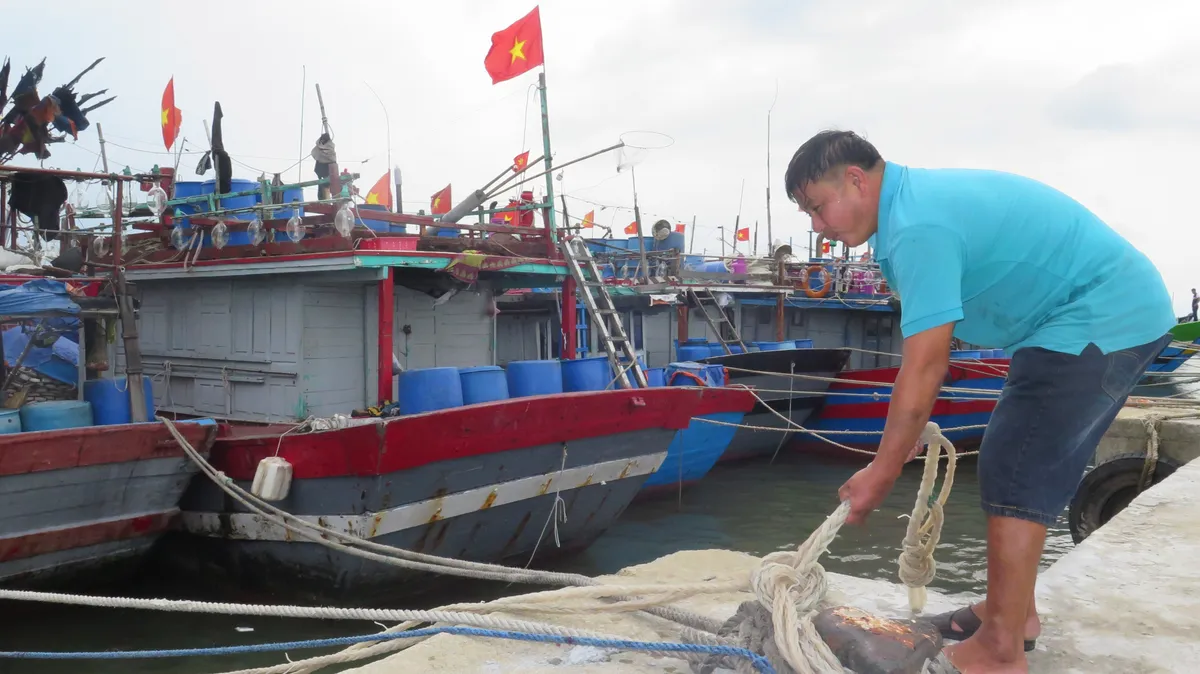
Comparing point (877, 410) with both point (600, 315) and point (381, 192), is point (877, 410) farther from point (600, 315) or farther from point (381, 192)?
point (381, 192)

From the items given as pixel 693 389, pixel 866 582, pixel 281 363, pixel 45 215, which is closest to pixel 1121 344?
pixel 866 582

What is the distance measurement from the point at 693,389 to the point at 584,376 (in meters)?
1.12

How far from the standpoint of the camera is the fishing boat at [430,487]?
6414 mm

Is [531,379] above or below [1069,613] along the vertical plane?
above

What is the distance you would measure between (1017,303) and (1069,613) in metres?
1.36

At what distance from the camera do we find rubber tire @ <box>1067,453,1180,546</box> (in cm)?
648

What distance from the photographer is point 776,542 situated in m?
9.94

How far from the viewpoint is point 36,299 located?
6691mm

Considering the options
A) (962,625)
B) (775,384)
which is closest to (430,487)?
(962,625)

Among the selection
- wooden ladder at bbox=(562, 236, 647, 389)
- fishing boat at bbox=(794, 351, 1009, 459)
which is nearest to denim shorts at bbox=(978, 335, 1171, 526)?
wooden ladder at bbox=(562, 236, 647, 389)

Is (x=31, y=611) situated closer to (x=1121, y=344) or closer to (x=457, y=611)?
(x=457, y=611)

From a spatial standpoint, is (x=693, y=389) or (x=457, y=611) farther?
(x=693, y=389)

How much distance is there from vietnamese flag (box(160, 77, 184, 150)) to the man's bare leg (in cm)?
1393

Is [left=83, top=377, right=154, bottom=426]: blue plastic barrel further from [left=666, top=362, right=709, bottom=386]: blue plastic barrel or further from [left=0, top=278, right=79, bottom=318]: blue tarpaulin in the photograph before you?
[left=666, top=362, right=709, bottom=386]: blue plastic barrel
